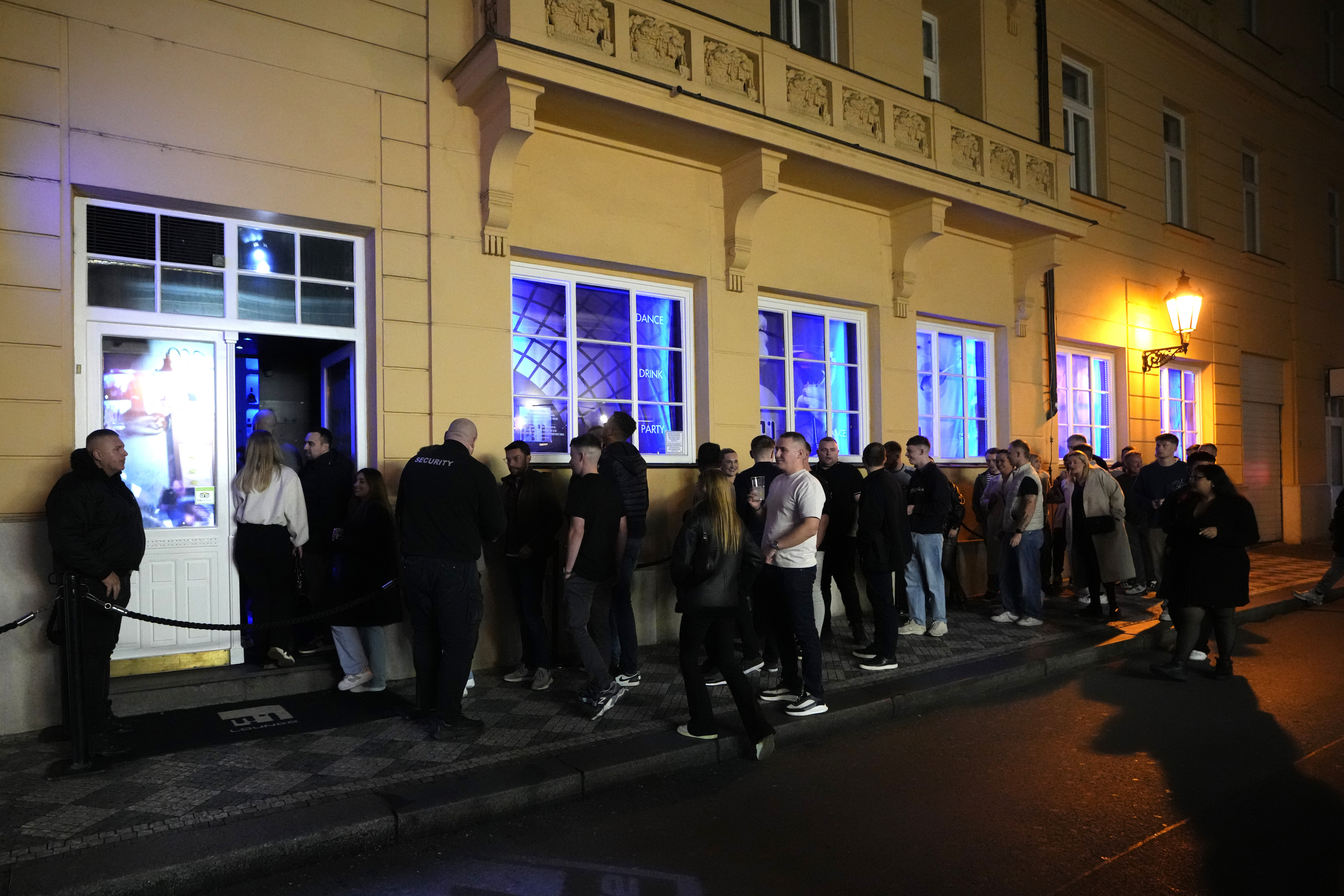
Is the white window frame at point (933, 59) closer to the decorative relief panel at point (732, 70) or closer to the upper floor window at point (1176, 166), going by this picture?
the decorative relief panel at point (732, 70)

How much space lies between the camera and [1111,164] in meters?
13.3

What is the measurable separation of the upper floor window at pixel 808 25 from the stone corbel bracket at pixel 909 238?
194 centimetres

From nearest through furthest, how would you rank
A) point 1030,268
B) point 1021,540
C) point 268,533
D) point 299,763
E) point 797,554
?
point 299,763, point 797,554, point 268,533, point 1021,540, point 1030,268

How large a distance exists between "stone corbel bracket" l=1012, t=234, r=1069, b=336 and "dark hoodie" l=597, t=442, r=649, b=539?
24.4 feet


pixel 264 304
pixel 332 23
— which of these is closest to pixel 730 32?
pixel 332 23

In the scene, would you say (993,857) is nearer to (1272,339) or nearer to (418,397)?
(418,397)

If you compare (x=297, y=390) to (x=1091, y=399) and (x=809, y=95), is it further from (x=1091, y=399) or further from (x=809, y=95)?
(x=1091, y=399)

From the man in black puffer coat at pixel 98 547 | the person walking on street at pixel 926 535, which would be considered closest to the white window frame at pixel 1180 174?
the person walking on street at pixel 926 535

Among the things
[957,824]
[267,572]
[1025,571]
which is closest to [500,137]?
[267,572]

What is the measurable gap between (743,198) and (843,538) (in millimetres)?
3484

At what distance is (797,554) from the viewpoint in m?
5.81

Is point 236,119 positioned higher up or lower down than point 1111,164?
lower down

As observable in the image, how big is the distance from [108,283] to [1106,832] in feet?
22.5

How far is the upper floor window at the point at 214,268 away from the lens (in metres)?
6.02
